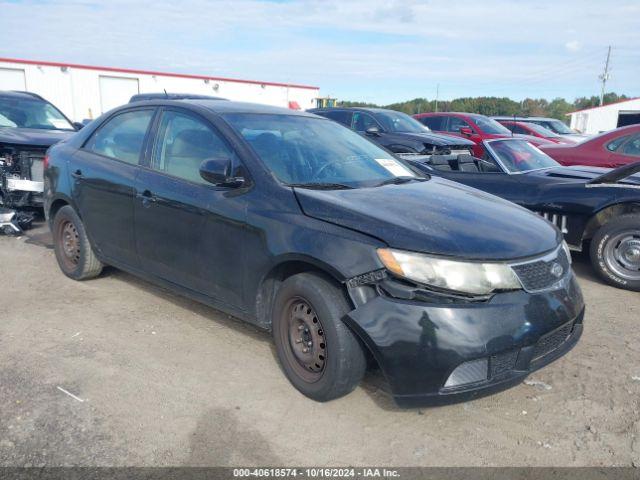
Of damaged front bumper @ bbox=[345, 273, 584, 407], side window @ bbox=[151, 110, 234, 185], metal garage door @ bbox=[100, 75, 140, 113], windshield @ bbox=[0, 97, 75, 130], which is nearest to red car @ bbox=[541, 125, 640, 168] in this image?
damaged front bumper @ bbox=[345, 273, 584, 407]

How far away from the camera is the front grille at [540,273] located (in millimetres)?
2898

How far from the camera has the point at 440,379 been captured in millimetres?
2703

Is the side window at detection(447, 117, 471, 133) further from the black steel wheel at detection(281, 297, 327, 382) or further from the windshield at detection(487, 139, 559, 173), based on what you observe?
the black steel wheel at detection(281, 297, 327, 382)

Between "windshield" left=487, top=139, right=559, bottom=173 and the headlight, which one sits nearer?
the headlight

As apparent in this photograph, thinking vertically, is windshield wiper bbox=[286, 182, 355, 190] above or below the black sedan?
above

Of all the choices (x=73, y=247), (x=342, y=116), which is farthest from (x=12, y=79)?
(x=73, y=247)

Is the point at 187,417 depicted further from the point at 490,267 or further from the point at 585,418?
the point at 585,418

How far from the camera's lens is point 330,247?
9.70 ft

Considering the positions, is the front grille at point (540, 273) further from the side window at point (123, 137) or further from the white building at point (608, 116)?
the white building at point (608, 116)

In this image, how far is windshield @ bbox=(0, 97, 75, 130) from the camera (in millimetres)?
8438

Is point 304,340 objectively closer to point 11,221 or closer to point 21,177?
point 11,221

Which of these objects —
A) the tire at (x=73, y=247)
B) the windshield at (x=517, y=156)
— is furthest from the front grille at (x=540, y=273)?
the tire at (x=73, y=247)

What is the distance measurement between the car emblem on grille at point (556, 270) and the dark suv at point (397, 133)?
20.8 ft

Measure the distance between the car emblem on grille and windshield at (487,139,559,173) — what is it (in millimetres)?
3324
